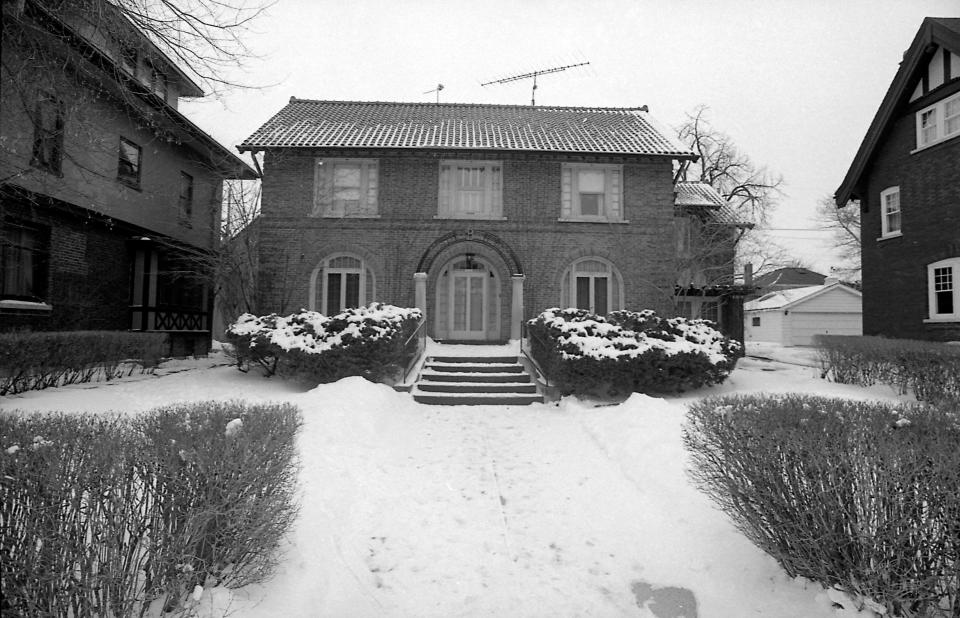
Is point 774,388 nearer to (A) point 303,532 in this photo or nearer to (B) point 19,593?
(A) point 303,532

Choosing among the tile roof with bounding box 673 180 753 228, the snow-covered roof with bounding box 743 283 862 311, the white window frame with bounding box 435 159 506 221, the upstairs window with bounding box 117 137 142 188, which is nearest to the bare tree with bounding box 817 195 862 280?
the snow-covered roof with bounding box 743 283 862 311

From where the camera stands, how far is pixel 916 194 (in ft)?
48.0

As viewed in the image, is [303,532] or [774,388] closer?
[303,532]

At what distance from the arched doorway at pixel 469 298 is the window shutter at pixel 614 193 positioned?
4.25m

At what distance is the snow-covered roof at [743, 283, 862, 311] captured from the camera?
31.0m

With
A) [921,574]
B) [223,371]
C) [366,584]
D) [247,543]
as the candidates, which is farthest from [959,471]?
[223,371]

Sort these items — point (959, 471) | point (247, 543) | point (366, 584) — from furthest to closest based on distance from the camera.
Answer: point (366, 584) → point (247, 543) → point (959, 471)

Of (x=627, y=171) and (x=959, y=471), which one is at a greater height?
(x=627, y=171)

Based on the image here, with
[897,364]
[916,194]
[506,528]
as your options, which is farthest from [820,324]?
[506,528]

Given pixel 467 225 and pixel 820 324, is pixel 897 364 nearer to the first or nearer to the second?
pixel 467 225

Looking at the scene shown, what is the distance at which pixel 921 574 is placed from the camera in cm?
270

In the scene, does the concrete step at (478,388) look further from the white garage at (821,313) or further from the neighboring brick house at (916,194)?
the white garage at (821,313)

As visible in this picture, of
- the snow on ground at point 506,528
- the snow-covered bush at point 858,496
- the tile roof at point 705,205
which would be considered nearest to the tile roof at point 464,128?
the tile roof at point 705,205

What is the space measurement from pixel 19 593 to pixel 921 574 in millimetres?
4415
